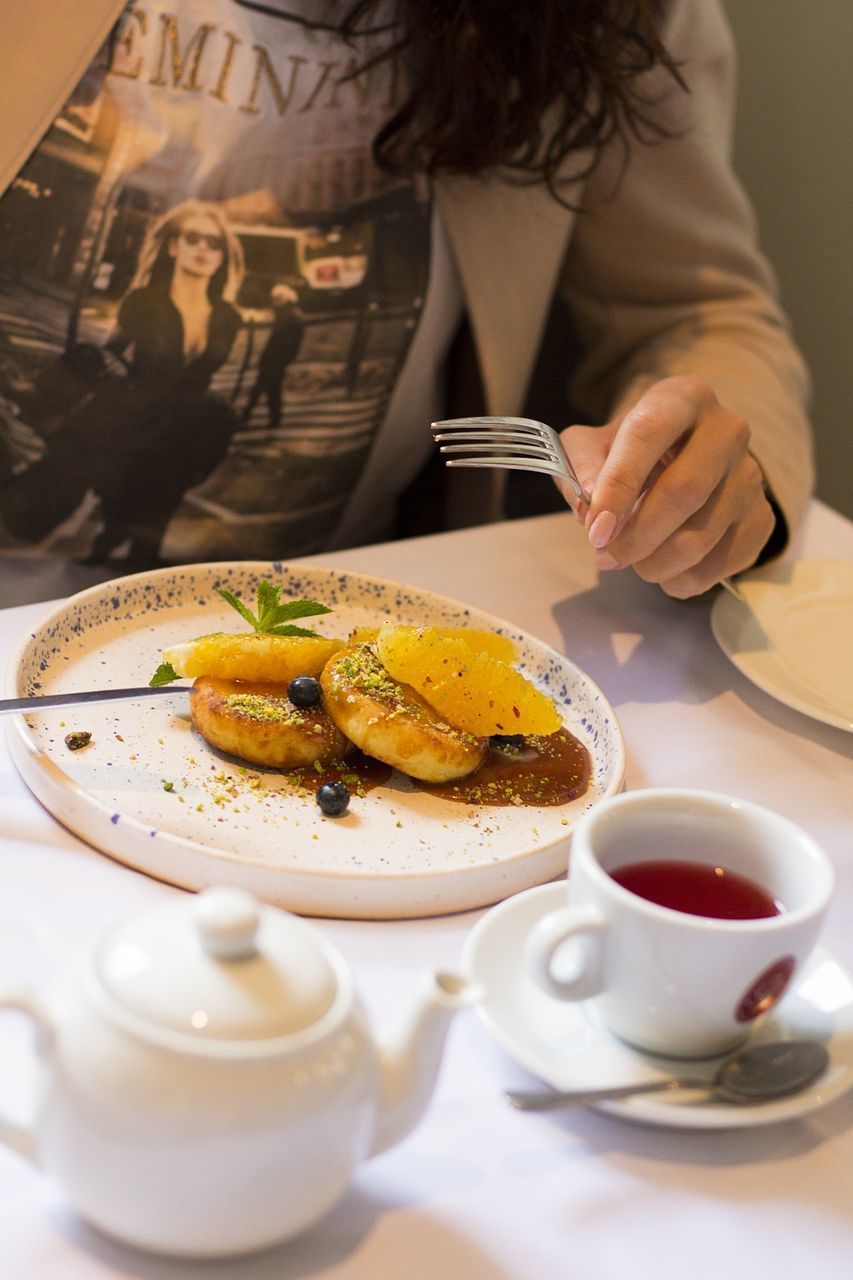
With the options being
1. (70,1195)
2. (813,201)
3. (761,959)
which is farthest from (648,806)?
(813,201)

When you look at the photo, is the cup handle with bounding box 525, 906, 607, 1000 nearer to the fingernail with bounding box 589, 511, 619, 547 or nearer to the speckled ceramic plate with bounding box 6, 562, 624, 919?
the speckled ceramic plate with bounding box 6, 562, 624, 919

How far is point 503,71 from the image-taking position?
1471 mm

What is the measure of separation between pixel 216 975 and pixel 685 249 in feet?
5.06

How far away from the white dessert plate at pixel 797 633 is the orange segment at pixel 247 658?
43cm

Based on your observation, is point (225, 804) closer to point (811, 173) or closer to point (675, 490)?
point (675, 490)

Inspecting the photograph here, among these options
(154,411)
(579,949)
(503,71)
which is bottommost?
(154,411)

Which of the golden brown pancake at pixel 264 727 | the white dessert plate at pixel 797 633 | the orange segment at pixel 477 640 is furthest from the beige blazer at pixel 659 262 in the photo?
the golden brown pancake at pixel 264 727

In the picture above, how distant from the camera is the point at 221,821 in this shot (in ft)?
2.85

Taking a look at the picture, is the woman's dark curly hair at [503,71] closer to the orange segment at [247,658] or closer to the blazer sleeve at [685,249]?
the blazer sleeve at [685,249]

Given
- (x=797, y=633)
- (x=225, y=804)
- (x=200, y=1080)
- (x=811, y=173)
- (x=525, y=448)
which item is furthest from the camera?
→ (x=811, y=173)

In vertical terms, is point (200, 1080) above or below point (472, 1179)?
above

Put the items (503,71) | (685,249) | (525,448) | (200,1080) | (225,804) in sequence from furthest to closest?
(685,249) < (503,71) < (525,448) < (225,804) < (200,1080)

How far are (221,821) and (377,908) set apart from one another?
136mm

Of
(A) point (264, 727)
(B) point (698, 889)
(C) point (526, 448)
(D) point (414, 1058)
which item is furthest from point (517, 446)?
(D) point (414, 1058)
